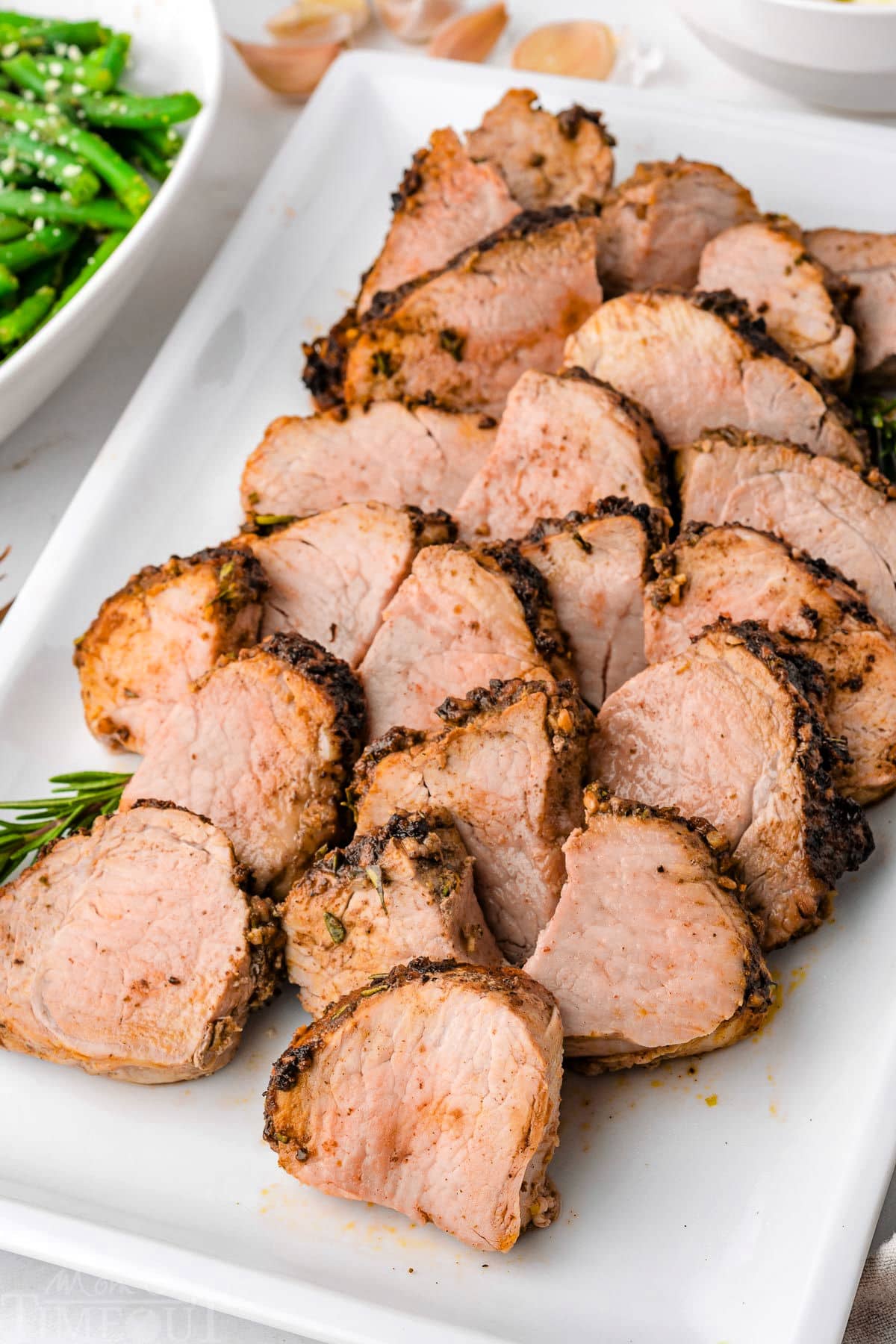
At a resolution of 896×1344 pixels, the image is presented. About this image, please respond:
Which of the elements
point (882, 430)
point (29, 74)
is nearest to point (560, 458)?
point (882, 430)

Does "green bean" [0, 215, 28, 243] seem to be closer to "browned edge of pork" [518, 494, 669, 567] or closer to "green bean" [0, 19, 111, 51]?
"green bean" [0, 19, 111, 51]

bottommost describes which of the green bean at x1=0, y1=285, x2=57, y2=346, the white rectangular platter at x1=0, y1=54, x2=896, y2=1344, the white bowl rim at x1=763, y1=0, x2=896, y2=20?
the white rectangular platter at x1=0, y1=54, x2=896, y2=1344

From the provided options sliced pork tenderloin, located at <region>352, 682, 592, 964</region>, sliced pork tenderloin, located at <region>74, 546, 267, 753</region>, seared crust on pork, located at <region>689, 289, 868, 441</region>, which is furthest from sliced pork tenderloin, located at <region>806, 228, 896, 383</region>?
sliced pork tenderloin, located at <region>74, 546, 267, 753</region>

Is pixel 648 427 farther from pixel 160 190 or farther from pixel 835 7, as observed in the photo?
pixel 160 190

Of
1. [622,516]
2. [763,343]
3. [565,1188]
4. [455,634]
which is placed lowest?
[565,1188]

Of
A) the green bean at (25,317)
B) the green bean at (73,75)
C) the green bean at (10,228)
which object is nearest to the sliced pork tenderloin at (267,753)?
the green bean at (25,317)

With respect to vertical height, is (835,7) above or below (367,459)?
above
